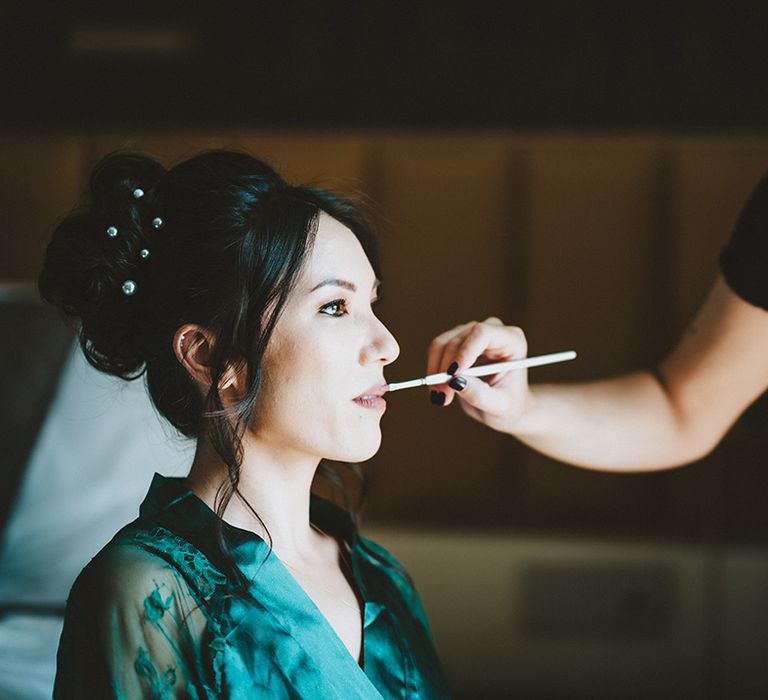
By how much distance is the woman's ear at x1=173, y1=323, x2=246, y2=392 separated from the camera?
0.96 meters

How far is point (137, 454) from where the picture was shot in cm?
170

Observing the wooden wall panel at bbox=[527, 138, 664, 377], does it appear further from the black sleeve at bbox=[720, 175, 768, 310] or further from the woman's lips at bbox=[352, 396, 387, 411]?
the woman's lips at bbox=[352, 396, 387, 411]

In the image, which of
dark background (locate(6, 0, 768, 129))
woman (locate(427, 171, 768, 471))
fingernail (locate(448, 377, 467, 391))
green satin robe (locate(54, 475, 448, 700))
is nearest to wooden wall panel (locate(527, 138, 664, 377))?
dark background (locate(6, 0, 768, 129))

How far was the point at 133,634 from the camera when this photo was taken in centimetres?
80

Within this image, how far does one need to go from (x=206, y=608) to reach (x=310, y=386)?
0.84 ft

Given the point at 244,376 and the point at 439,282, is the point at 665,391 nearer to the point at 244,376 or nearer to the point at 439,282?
the point at 244,376

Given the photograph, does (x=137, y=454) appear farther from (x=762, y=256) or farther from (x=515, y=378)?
(x=762, y=256)

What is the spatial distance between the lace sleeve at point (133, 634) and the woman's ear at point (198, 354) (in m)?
0.21

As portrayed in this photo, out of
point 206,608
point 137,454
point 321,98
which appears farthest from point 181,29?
point 206,608

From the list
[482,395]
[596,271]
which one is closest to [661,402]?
[482,395]

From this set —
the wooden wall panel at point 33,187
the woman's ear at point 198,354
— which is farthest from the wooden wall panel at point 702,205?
the woman's ear at point 198,354

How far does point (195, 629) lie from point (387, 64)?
2.31 m

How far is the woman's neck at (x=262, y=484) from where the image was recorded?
0.98m

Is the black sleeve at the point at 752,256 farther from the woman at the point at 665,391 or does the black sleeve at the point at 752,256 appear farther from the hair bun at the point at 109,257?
the hair bun at the point at 109,257
